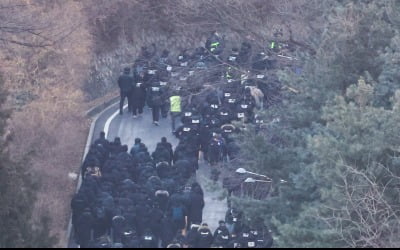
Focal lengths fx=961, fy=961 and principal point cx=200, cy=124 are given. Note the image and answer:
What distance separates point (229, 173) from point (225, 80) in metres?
3.09

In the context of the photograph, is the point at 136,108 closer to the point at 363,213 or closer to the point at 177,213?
the point at 177,213

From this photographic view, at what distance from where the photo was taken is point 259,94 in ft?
82.4

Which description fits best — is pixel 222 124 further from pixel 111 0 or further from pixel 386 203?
pixel 111 0

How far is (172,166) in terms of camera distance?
2291cm

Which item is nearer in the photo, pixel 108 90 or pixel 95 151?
pixel 95 151

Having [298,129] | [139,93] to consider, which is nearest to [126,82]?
[139,93]

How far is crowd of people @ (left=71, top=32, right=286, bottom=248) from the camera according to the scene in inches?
747

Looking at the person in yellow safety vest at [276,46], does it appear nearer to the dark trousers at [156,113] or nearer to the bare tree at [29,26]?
the bare tree at [29,26]

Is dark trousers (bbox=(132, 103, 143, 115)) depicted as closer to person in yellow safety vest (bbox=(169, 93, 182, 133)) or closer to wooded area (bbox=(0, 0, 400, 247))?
wooded area (bbox=(0, 0, 400, 247))

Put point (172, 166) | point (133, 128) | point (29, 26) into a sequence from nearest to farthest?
1. point (29, 26)
2. point (172, 166)
3. point (133, 128)

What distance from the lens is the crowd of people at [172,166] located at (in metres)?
19.0

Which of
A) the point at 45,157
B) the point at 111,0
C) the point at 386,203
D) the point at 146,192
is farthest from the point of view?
the point at 111,0

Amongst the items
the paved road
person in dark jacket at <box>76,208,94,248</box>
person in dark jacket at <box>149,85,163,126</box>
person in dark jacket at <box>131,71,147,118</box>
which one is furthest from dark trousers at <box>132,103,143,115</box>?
person in dark jacket at <box>76,208,94,248</box>

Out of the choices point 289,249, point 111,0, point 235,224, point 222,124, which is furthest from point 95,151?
point 111,0
